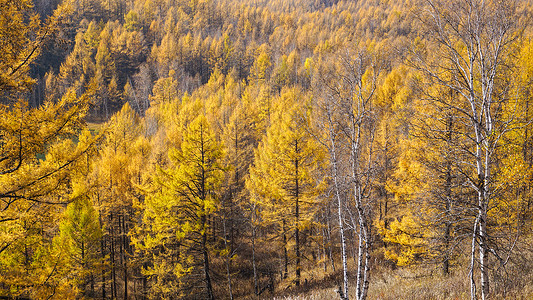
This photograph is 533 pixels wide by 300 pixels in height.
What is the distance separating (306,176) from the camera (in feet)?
50.1

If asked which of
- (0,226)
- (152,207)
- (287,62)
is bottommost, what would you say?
(152,207)

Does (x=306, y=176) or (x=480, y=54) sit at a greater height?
(x=480, y=54)

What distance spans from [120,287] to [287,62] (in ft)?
192

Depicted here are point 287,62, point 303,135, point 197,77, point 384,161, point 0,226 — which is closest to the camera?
point 0,226

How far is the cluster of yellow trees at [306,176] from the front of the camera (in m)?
6.03

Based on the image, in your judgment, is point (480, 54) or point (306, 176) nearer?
point (480, 54)

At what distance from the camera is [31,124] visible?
5.52 metres

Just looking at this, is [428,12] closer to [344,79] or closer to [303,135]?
[344,79]

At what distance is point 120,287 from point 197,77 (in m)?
59.6

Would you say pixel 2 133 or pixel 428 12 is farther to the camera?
pixel 428 12

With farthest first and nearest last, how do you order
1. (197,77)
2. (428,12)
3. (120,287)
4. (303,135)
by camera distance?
(197,77)
(120,287)
(303,135)
(428,12)

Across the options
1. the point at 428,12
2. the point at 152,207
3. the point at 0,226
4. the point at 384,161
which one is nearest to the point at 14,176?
the point at 0,226

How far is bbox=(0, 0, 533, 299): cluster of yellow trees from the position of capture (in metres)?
6.03

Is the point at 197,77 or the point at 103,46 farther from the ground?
the point at 103,46
